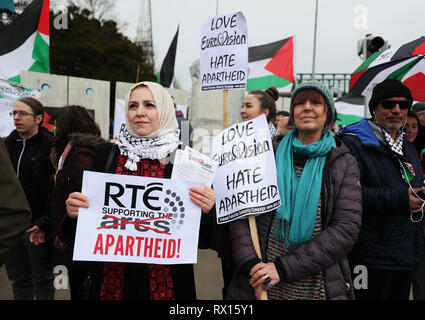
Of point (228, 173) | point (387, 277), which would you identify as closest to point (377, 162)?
point (387, 277)

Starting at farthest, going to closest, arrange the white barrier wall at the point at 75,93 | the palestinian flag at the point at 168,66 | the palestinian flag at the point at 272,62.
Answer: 1. the white barrier wall at the point at 75,93
2. the palestinian flag at the point at 272,62
3. the palestinian flag at the point at 168,66

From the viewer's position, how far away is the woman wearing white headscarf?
2.10 metres

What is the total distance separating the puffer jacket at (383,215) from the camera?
251 cm

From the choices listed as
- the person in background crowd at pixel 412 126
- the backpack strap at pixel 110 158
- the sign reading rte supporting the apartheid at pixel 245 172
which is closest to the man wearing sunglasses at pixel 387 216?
the sign reading rte supporting the apartheid at pixel 245 172

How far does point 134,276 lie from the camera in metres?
2.11

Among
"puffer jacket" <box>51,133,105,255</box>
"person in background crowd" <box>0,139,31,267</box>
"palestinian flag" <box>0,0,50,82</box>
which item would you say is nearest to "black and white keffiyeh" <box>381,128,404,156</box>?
"puffer jacket" <box>51,133,105,255</box>

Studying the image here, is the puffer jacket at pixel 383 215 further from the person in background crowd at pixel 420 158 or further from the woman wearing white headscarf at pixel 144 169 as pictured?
the woman wearing white headscarf at pixel 144 169

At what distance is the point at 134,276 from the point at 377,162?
1.69 meters

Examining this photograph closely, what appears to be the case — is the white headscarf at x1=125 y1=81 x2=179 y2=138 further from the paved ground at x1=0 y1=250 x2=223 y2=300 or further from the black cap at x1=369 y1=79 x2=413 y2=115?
the paved ground at x1=0 y1=250 x2=223 y2=300

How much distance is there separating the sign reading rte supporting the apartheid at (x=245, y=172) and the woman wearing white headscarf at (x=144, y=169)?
0.79 feet

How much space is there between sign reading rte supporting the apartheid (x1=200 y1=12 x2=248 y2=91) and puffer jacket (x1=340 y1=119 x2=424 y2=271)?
1165mm

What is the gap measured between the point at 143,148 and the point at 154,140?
78 mm

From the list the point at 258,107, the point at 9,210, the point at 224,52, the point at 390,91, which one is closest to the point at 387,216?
the point at 390,91

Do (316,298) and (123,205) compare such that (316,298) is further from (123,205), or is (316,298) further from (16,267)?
(16,267)
